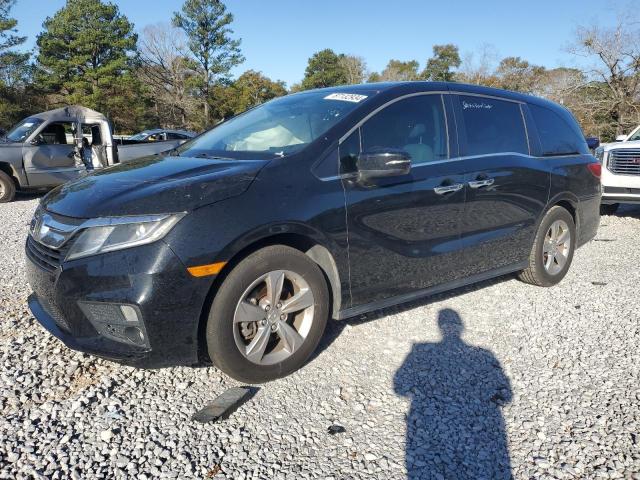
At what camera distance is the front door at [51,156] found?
10.2 metres

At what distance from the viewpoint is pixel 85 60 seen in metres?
36.8

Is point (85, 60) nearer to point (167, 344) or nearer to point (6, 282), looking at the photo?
point (6, 282)

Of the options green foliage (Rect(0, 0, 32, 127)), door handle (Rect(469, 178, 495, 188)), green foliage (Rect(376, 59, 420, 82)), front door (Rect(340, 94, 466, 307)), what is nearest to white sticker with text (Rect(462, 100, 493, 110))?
front door (Rect(340, 94, 466, 307))

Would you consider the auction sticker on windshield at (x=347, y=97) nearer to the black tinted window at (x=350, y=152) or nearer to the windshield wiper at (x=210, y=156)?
the black tinted window at (x=350, y=152)

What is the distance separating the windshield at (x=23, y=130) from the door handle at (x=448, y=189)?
9.91 metres

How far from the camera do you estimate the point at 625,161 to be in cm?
821

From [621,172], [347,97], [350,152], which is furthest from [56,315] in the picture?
[621,172]

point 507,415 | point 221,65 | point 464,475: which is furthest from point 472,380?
point 221,65

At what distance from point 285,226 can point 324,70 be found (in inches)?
2557

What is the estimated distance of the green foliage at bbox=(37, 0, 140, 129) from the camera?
35281 mm

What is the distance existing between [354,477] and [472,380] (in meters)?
1.18

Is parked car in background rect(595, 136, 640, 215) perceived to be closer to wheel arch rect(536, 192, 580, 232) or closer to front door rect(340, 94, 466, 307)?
wheel arch rect(536, 192, 580, 232)

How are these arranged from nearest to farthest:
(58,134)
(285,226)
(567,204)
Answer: (285,226) → (567,204) → (58,134)

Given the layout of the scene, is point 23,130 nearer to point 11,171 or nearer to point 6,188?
point 11,171
